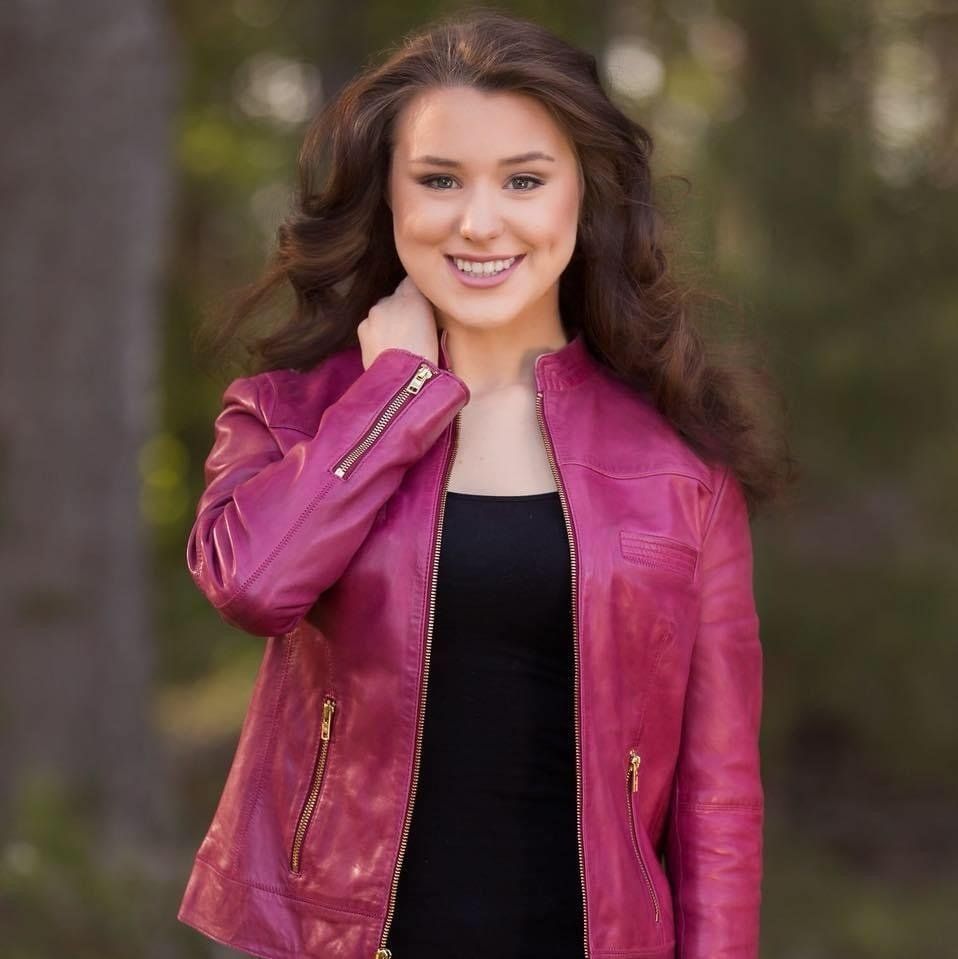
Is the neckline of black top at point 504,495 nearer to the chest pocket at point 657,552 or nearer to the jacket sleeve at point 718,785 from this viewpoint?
the chest pocket at point 657,552

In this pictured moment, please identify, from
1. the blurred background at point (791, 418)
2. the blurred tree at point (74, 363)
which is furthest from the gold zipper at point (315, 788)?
the blurred tree at point (74, 363)

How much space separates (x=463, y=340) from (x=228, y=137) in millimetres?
8734

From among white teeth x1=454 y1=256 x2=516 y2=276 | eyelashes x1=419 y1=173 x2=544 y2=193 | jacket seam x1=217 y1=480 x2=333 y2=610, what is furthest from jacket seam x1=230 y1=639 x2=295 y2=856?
eyelashes x1=419 y1=173 x2=544 y2=193

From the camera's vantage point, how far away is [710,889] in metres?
2.66

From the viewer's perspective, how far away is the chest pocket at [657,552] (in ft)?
8.63

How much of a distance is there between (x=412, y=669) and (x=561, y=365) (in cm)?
62

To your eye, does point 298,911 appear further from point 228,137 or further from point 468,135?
point 228,137

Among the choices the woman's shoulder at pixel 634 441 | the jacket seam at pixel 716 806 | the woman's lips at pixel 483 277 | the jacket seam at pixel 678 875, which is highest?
the woman's lips at pixel 483 277

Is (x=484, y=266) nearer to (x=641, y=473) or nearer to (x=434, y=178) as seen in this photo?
(x=434, y=178)

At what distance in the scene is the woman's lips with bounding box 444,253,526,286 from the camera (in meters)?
2.69

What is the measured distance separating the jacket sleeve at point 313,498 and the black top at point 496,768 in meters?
0.16

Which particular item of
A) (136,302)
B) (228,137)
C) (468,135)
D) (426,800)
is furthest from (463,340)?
(228,137)

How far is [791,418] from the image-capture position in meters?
Answer: 5.09

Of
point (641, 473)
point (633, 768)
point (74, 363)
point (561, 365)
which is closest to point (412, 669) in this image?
point (633, 768)
